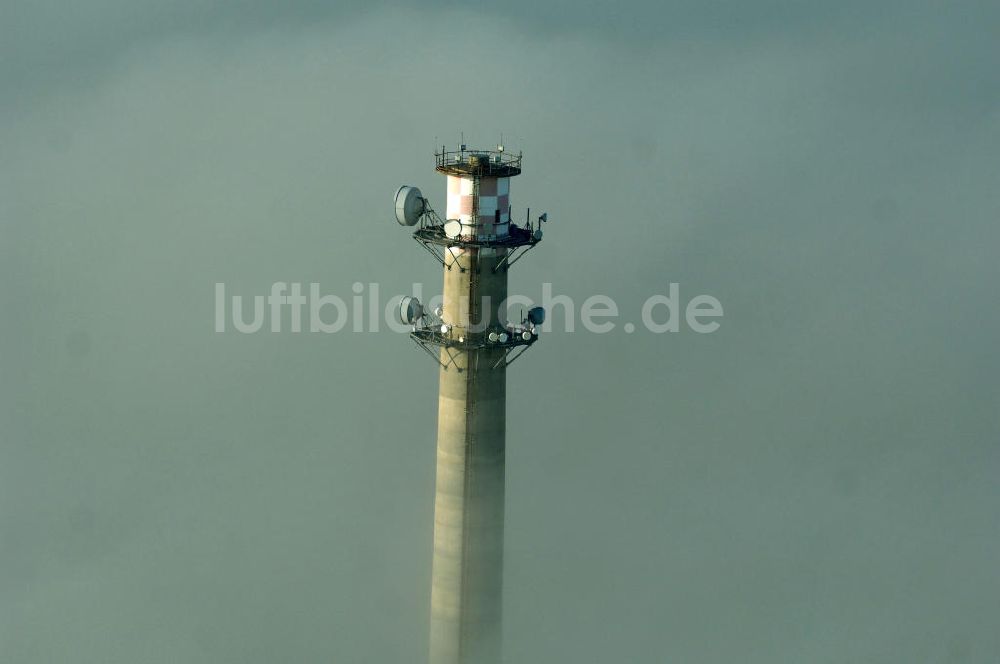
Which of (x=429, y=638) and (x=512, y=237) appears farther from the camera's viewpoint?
(x=429, y=638)

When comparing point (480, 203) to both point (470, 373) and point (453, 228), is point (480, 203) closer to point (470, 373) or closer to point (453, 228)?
point (453, 228)

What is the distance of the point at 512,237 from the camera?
56.7m

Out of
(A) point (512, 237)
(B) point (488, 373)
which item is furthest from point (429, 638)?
(A) point (512, 237)

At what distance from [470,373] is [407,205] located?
6.44m

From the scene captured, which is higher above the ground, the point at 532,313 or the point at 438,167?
the point at 438,167

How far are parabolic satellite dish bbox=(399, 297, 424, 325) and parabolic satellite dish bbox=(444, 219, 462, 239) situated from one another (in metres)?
3.05

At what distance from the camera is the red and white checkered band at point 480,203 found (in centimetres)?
5578

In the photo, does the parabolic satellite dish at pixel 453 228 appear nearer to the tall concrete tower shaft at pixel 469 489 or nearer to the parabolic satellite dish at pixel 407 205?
the tall concrete tower shaft at pixel 469 489

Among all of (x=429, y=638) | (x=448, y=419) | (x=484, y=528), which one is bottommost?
(x=429, y=638)

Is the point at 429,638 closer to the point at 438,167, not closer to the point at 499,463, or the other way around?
the point at 499,463

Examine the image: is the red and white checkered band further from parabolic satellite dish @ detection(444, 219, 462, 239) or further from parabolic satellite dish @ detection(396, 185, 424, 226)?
parabolic satellite dish @ detection(396, 185, 424, 226)

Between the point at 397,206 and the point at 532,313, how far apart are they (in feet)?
20.9

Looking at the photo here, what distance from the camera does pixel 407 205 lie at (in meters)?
55.7

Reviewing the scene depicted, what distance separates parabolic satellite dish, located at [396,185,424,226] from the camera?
182 ft
